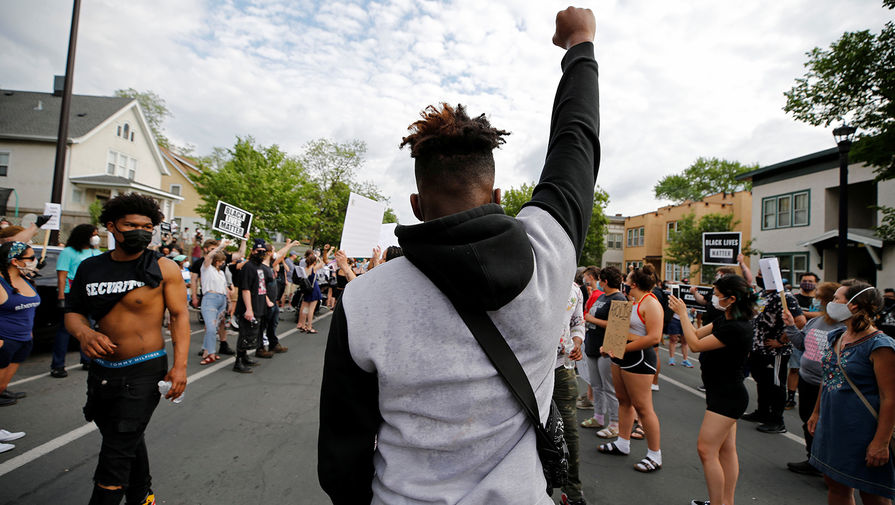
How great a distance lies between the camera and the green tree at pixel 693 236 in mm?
27359

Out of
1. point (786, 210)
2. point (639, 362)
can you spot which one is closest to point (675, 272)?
point (786, 210)

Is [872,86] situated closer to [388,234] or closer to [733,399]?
[733,399]

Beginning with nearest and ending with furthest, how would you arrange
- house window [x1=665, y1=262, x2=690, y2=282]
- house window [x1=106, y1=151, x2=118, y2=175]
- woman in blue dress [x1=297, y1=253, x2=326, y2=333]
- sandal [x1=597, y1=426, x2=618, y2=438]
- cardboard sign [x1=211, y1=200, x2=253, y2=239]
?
sandal [x1=597, y1=426, x2=618, y2=438], cardboard sign [x1=211, y1=200, x2=253, y2=239], woman in blue dress [x1=297, y1=253, x2=326, y2=333], house window [x1=106, y1=151, x2=118, y2=175], house window [x1=665, y1=262, x2=690, y2=282]

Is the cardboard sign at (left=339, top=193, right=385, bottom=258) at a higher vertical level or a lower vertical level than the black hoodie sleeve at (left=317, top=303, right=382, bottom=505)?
higher

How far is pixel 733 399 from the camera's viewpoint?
3.50 meters

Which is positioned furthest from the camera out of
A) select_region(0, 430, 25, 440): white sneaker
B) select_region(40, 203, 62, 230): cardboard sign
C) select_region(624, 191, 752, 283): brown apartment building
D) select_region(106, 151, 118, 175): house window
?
select_region(624, 191, 752, 283): brown apartment building

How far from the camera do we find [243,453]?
429 cm

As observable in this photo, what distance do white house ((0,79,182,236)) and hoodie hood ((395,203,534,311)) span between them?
2741 centimetres

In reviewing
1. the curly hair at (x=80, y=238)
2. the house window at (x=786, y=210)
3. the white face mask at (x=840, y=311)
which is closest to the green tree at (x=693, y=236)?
the house window at (x=786, y=210)

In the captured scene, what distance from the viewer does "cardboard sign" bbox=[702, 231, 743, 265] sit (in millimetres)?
7617

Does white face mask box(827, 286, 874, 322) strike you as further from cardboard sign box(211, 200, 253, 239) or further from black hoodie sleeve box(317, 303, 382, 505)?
cardboard sign box(211, 200, 253, 239)

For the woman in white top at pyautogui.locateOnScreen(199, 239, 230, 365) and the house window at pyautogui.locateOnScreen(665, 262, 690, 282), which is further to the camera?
the house window at pyautogui.locateOnScreen(665, 262, 690, 282)

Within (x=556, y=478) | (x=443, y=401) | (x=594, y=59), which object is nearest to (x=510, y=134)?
(x=594, y=59)

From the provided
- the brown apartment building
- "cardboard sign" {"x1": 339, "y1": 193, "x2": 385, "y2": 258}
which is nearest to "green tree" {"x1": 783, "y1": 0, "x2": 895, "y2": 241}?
"cardboard sign" {"x1": 339, "y1": 193, "x2": 385, "y2": 258}
